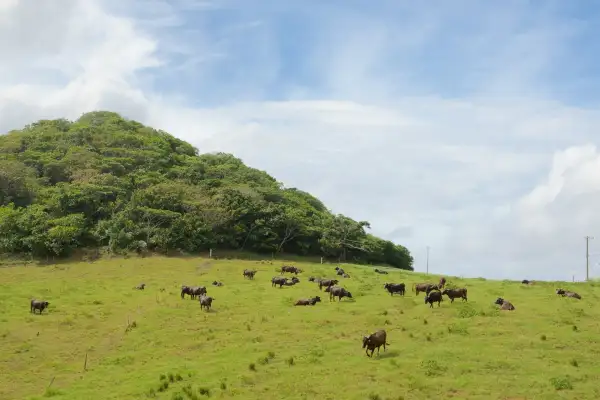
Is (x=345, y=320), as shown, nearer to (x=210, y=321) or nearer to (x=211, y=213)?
(x=210, y=321)

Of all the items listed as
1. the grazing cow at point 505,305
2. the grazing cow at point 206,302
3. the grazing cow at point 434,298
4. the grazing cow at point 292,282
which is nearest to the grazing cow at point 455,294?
the grazing cow at point 434,298

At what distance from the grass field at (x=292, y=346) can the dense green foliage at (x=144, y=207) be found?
26.5 meters

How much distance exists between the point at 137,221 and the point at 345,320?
5200 cm

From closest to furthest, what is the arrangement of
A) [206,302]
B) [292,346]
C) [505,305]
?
[292,346] < [505,305] < [206,302]

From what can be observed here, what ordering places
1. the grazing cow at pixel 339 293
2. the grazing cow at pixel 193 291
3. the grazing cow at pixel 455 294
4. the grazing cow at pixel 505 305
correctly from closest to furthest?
the grazing cow at pixel 505 305
the grazing cow at pixel 455 294
the grazing cow at pixel 339 293
the grazing cow at pixel 193 291

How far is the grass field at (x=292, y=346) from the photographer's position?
23.7 metres

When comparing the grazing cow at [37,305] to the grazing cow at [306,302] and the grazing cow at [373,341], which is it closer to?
the grazing cow at [306,302]

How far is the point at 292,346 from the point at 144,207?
2210 inches

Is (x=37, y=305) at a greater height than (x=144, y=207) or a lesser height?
lesser

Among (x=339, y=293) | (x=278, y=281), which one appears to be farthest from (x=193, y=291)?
(x=339, y=293)

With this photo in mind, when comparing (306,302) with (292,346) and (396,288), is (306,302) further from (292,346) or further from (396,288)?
(292,346)

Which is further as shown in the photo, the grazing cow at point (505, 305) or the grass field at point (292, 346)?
the grazing cow at point (505, 305)

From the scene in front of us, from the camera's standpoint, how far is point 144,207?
81.1 m

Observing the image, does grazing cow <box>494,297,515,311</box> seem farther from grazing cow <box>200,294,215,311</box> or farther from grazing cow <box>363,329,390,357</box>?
grazing cow <box>200,294,215,311</box>
